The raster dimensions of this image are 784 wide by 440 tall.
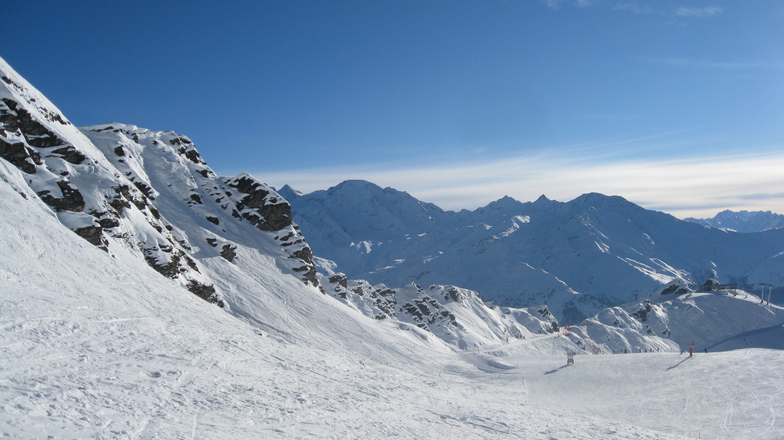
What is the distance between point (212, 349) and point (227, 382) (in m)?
5.26

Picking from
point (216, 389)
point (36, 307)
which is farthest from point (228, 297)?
point (216, 389)

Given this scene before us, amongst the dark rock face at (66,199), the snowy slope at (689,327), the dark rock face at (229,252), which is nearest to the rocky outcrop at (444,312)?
the snowy slope at (689,327)

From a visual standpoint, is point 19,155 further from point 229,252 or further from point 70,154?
point 229,252

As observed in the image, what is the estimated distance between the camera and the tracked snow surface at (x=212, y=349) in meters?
15.8

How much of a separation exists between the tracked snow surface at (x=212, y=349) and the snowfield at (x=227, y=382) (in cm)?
12

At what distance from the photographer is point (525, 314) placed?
628 feet

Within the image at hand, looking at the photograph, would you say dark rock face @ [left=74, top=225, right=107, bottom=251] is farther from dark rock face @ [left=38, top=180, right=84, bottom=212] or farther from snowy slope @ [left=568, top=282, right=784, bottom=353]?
snowy slope @ [left=568, top=282, right=784, bottom=353]

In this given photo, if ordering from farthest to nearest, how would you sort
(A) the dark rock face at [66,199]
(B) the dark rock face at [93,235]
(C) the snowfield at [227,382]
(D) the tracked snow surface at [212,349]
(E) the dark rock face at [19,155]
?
1. (A) the dark rock face at [66,199]
2. (E) the dark rock face at [19,155]
3. (B) the dark rock face at [93,235]
4. (D) the tracked snow surface at [212,349]
5. (C) the snowfield at [227,382]

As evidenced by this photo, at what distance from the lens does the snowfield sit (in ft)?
47.3

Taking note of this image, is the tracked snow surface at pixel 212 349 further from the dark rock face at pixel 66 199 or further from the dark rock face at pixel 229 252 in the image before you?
the dark rock face at pixel 229 252

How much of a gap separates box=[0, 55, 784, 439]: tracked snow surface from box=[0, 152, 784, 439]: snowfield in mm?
125

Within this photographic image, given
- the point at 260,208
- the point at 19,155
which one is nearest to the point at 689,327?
the point at 260,208

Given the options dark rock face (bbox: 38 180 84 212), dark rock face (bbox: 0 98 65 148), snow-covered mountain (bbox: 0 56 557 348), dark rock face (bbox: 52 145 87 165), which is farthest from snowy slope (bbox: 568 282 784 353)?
dark rock face (bbox: 0 98 65 148)

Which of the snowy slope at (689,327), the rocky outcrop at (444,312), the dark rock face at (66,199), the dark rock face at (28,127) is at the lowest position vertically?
the snowy slope at (689,327)
